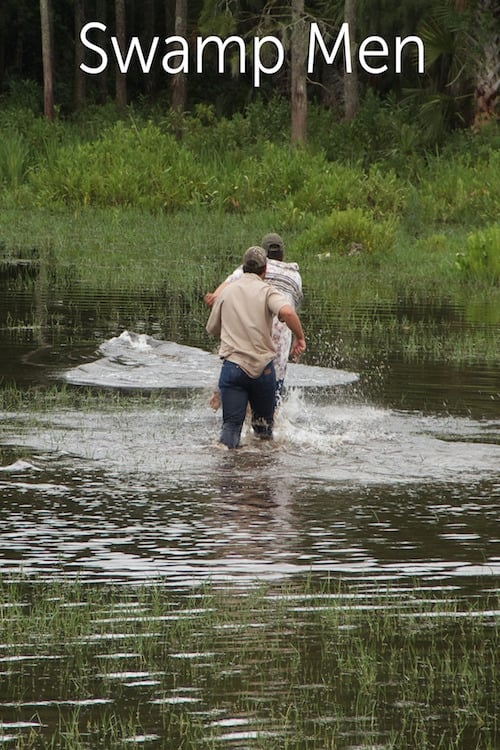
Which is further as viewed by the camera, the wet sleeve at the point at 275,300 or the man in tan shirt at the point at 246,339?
the man in tan shirt at the point at 246,339

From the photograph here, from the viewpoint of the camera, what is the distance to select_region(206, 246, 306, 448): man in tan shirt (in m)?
11.2

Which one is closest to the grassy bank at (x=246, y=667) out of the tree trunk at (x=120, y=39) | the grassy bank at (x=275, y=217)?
the grassy bank at (x=275, y=217)

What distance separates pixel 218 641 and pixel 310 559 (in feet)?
5.08

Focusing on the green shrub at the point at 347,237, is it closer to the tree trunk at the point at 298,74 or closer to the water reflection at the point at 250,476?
the tree trunk at the point at 298,74

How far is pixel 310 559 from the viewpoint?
8195 millimetres

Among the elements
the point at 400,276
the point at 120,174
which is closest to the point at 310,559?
the point at 400,276

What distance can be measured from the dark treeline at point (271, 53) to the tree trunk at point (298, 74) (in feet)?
0.07

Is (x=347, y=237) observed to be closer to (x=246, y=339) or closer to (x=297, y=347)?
(x=297, y=347)

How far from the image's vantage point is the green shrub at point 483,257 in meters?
23.5

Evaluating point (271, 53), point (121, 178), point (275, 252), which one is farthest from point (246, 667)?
point (271, 53)

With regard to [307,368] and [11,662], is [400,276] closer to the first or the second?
[307,368]

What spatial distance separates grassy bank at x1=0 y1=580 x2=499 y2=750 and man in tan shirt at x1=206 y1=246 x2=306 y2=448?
3759mm

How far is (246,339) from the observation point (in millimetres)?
11227

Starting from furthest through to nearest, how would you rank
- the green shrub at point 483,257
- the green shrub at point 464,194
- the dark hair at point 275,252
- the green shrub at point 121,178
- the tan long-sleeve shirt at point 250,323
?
1. the green shrub at point 121,178
2. the green shrub at point 464,194
3. the green shrub at point 483,257
4. the dark hair at point 275,252
5. the tan long-sleeve shirt at point 250,323
